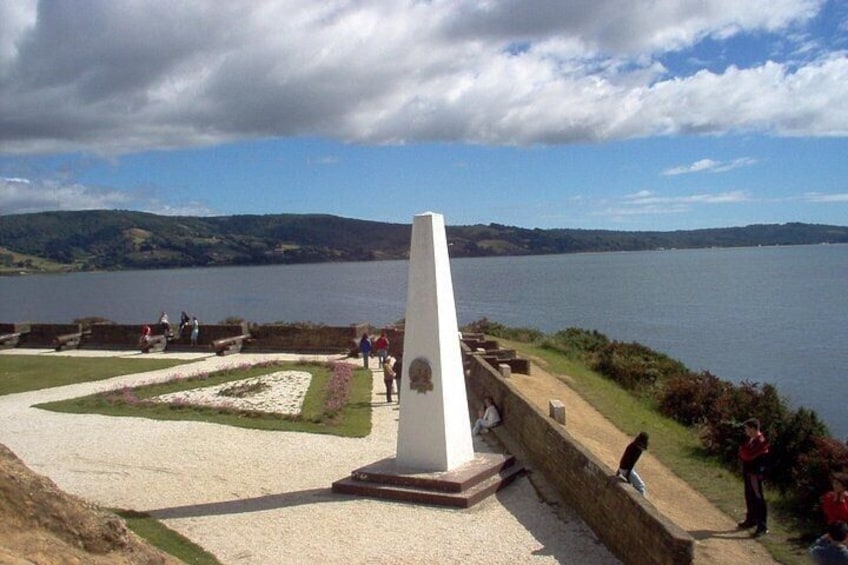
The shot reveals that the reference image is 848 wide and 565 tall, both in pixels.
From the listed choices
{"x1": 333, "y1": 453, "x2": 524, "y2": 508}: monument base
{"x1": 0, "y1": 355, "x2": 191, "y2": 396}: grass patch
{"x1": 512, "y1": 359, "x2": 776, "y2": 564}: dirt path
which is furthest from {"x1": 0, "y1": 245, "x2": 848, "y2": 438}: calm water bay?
{"x1": 0, "y1": 355, "x2": 191, "y2": 396}: grass patch

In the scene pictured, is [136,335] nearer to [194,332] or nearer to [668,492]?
[194,332]

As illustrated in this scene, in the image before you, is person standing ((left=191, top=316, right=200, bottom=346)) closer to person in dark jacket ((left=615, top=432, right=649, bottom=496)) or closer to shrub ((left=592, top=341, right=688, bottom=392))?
shrub ((left=592, top=341, right=688, bottom=392))

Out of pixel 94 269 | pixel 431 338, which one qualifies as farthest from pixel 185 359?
pixel 94 269

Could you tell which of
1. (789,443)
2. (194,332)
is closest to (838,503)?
(789,443)

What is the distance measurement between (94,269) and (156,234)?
2505cm

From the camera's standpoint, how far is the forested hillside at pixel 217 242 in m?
161

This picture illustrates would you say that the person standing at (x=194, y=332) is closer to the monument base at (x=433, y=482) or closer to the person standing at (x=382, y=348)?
the person standing at (x=382, y=348)

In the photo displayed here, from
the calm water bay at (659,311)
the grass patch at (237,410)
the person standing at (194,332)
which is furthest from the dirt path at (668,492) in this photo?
the person standing at (194,332)

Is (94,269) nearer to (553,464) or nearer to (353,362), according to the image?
(353,362)

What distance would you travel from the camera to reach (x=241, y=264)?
168 metres

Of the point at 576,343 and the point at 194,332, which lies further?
the point at 576,343

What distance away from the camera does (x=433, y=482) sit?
39.0 ft

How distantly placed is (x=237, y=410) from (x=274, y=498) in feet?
21.1

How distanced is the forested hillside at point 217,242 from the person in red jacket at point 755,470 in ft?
454
